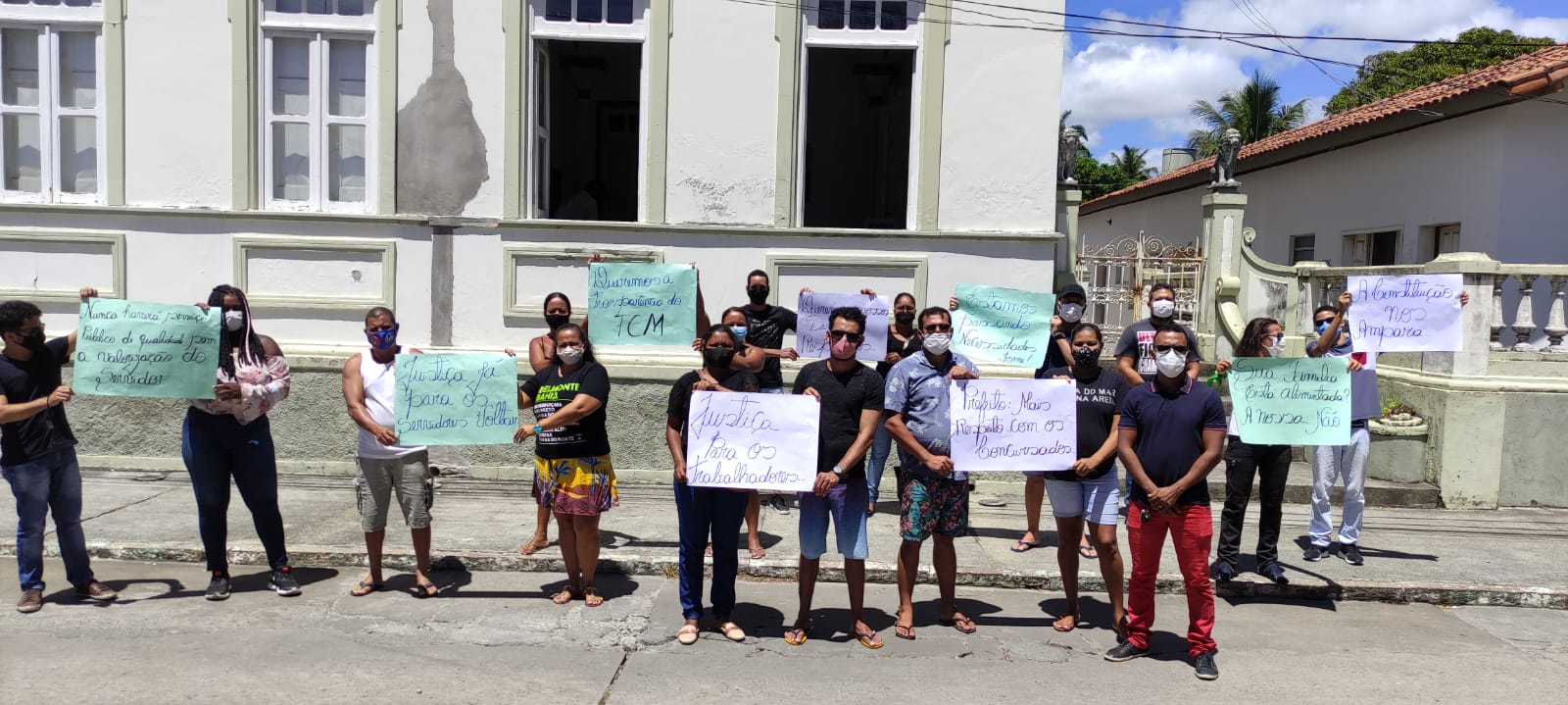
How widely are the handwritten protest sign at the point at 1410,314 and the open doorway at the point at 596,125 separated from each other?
27.2ft

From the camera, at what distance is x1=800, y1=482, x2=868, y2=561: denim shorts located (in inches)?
213

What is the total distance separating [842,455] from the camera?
5363 mm

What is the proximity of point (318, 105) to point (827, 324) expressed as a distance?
19.0ft

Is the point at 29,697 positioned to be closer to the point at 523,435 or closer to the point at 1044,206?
the point at 523,435

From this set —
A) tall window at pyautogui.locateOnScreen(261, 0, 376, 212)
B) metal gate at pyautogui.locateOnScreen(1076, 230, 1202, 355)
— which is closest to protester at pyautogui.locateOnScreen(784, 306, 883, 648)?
tall window at pyautogui.locateOnScreen(261, 0, 376, 212)

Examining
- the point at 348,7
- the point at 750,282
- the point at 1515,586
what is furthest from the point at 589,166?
the point at 1515,586

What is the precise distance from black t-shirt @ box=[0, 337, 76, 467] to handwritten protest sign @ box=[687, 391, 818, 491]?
3.78 m

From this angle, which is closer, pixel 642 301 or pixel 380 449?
pixel 380 449

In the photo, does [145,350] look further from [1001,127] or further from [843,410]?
[1001,127]

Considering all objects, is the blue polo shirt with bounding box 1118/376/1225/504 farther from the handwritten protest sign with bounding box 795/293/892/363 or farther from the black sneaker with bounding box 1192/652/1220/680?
the handwritten protest sign with bounding box 795/293/892/363

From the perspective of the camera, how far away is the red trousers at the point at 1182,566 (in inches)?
206

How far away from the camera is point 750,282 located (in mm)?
7387

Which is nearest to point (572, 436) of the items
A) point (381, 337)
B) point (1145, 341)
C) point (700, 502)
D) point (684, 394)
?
point (684, 394)

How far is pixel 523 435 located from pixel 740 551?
208 cm
